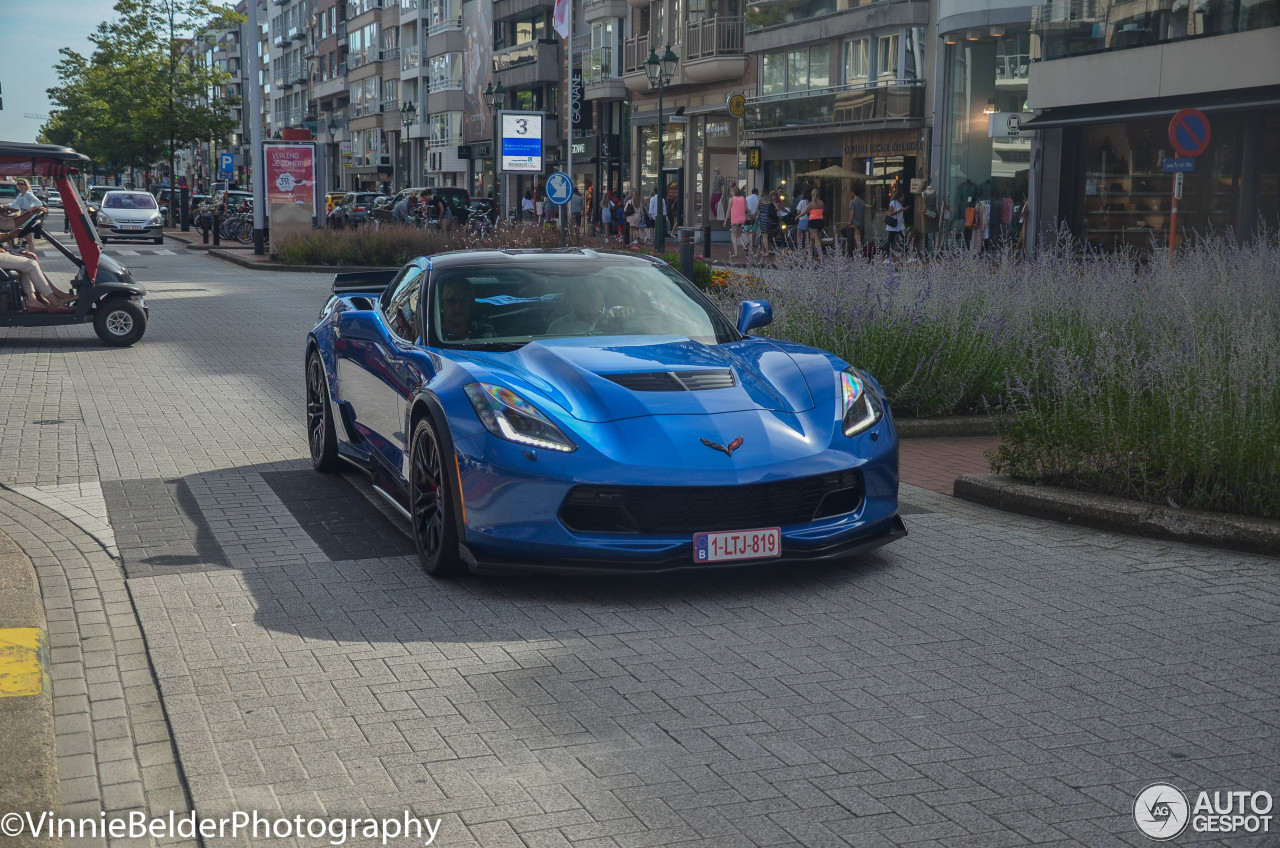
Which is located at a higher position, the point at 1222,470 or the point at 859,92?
the point at 859,92

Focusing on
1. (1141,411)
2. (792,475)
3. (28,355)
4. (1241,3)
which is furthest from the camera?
(1241,3)

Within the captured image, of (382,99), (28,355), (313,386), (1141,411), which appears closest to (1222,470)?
(1141,411)

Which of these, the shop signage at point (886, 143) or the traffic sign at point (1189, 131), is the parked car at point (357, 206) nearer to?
the shop signage at point (886, 143)

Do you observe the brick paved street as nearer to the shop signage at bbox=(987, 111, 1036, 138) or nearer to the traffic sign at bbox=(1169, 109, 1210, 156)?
the traffic sign at bbox=(1169, 109, 1210, 156)

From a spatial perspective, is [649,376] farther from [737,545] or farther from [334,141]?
[334,141]

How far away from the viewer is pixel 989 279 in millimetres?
11305

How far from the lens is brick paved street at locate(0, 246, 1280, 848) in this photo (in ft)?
12.3

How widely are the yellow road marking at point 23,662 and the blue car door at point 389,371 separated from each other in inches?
76.8

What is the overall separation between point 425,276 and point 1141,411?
3770mm

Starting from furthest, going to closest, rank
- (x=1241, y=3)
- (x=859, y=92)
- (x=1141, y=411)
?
1. (x=859, y=92)
2. (x=1241, y=3)
3. (x=1141, y=411)

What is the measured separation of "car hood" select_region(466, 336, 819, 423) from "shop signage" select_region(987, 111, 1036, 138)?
29415 millimetres

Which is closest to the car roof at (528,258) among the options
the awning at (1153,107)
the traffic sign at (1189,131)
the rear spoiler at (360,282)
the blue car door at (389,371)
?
the blue car door at (389,371)

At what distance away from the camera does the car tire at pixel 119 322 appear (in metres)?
16.3

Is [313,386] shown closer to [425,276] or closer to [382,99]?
[425,276]
